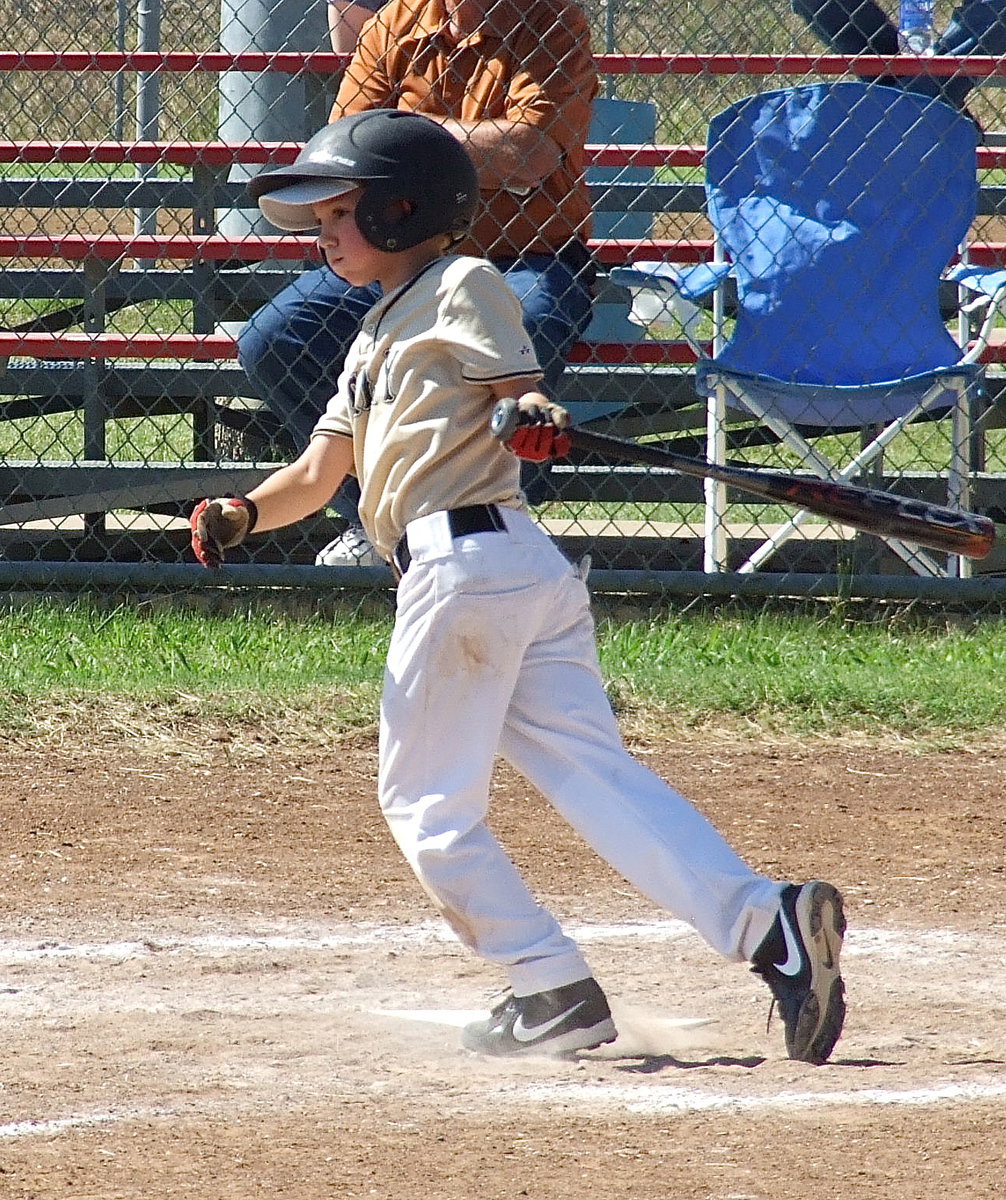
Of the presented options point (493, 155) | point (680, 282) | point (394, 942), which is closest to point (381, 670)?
point (493, 155)

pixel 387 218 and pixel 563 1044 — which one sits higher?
pixel 387 218

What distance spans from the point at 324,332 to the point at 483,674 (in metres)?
2.93

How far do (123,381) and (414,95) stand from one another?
5.99 ft

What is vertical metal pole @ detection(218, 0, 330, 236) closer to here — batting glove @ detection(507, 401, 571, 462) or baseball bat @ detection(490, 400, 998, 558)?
baseball bat @ detection(490, 400, 998, 558)

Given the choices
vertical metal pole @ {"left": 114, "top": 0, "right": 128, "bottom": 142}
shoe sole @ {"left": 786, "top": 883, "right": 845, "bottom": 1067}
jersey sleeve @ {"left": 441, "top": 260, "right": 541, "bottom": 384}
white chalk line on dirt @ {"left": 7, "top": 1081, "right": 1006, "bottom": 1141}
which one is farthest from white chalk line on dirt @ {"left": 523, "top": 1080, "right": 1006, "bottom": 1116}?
vertical metal pole @ {"left": 114, "top": 0, "right": 128, "bottom": 142}

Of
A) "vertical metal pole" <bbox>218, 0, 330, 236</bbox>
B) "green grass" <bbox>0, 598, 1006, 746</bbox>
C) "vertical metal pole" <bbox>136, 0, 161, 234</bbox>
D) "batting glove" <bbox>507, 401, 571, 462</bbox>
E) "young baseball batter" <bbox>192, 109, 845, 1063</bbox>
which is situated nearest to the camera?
"batting glove" <bbox>507, 401, 571, 462</bbox>

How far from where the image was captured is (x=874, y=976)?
3391 millimetres

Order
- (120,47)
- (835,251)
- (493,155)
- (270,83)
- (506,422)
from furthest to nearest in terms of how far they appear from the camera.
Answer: (120,47)
(270,83)
(835,251)
(493,155)
(506,422)

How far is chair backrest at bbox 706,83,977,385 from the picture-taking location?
6.23 meters

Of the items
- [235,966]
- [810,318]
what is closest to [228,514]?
[235,966]

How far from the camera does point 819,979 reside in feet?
9.31

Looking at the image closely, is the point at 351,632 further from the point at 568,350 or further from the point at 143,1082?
the point at 143,1082

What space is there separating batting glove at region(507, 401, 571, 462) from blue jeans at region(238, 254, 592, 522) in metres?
2.81

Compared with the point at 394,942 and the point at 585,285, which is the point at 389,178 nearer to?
the point at 394,942
